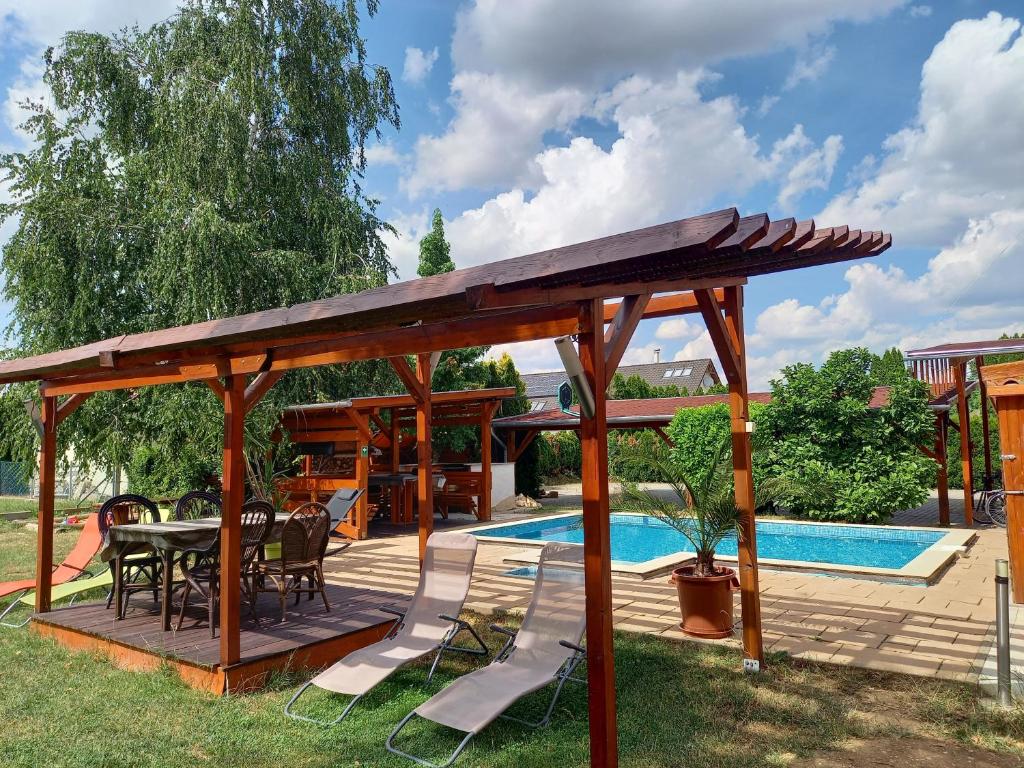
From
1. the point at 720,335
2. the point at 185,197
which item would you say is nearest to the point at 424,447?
the point at 720,335

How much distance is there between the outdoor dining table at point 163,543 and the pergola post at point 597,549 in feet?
12.5

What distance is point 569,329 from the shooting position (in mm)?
3613

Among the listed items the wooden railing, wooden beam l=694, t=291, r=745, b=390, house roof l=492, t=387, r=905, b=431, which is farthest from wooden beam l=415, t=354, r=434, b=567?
the wooden railing

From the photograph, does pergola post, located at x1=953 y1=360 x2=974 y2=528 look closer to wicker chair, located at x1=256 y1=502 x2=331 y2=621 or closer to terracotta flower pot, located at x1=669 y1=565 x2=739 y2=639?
terracotta flower pot, located at x1=669 y1=565 x2=739 y2=639

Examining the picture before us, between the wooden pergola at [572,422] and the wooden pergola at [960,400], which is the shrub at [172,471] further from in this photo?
the wooden pergola at [960,400]

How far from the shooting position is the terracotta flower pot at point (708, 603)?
5.89 meters

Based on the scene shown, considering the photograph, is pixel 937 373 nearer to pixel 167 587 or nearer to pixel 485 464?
pixel 485 464

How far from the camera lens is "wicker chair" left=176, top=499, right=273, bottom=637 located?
5.80 metres

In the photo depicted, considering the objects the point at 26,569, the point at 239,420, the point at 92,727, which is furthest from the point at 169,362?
the point at 26,569

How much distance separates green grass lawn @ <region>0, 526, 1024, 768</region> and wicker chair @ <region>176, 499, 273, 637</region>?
773mm

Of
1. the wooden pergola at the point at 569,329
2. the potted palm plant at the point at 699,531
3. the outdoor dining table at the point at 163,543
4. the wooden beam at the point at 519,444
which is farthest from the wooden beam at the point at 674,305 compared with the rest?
the wooden beam at the point at 519,444

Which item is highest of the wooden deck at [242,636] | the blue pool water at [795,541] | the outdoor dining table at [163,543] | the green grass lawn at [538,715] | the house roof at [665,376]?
the house roof at [665,376]

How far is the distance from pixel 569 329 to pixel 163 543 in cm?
413

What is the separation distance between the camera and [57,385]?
6.93 m
